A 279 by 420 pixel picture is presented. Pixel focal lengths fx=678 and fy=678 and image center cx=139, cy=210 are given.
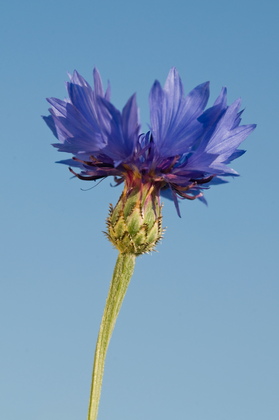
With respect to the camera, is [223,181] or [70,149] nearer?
[70,149]

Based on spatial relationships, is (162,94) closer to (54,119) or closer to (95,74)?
(95,74)

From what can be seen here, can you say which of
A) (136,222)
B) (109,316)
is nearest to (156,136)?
(136,222)

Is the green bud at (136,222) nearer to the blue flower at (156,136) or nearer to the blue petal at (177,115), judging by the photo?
the blue flower at (156,136)

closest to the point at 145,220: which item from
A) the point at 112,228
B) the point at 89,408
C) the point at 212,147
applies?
the point at 112,228

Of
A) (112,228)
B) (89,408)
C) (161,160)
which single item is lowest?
(89,408)

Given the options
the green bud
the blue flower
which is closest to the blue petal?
the blue flower

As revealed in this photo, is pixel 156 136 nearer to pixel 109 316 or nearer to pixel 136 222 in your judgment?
pixel 136 222

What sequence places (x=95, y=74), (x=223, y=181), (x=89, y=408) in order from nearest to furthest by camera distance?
(x=89, y=408) → (x=95, y=74) → (x=223, y=181)

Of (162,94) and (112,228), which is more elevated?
(162,94)

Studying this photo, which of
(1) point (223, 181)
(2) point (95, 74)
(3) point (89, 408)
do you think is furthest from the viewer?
(1) point (223, 181)
